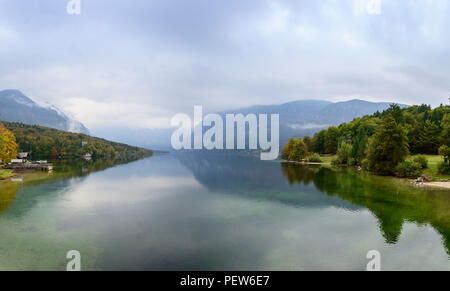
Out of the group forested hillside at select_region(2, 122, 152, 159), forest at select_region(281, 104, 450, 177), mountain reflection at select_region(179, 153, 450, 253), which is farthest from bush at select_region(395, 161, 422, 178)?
forested hillside at select_region(2, 122, 152, 159)

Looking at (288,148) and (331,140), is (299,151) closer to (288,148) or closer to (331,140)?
(288,148)

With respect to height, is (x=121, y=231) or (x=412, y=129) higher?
(x=412, y=129)

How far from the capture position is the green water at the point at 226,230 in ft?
54.4

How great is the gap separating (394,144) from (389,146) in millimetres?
1121

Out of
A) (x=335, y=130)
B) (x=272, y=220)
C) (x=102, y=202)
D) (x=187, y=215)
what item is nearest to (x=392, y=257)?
(x=272, y=220)

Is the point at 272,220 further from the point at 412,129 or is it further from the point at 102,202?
the point at 412,129

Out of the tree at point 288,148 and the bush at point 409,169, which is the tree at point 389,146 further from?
the tree at point 288,148

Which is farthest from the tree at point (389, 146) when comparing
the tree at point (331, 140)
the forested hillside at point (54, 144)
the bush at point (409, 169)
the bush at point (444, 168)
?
the forested hillside at point (54, 144)

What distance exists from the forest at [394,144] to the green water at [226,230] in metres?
18.3

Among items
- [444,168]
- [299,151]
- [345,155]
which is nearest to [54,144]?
[299,151]

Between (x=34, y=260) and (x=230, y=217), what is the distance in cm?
1729

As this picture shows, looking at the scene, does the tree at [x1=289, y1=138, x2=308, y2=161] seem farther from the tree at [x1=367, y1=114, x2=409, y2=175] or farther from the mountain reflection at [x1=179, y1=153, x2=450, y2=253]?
the mountain reflection at [x1=179, y1=153, x2=450, y2=253]

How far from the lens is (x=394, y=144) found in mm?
59906
